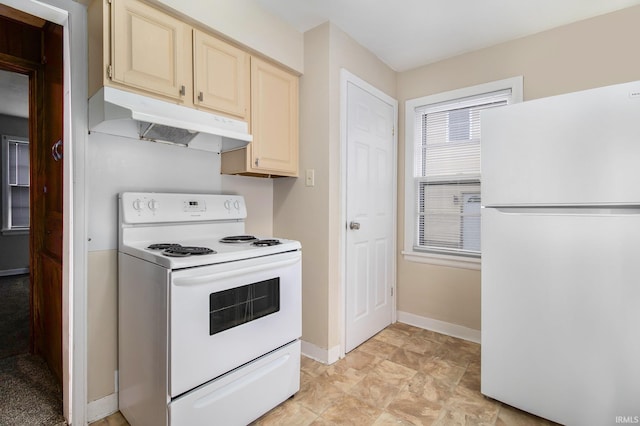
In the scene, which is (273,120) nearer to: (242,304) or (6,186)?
(242,304)

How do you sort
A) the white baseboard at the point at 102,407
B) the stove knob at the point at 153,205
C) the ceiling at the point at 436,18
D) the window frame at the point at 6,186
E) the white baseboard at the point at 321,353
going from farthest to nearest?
the window frame at the point at 6,186 → the white baseboard at the point at 321,353 → the ceiling at the point at 436,18 → the stove knob at the point at 153,205 → the white baseboard at the point at 102,407

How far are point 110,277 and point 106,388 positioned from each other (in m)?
0.59

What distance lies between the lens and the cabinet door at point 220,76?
5.79 feet

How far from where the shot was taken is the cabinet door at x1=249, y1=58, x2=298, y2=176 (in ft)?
6.77

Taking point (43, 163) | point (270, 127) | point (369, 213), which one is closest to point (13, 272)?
point (43, 163)

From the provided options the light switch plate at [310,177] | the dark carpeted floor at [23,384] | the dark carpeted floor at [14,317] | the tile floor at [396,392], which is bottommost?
the tile floor at [396,392]

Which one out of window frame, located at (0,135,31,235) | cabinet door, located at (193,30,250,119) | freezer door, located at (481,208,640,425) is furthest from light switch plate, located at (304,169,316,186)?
window frame, located at (0,135,31,235)

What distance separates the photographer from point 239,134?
1800 millimetres

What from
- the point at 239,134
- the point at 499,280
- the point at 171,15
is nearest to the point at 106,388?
the point at 239,134

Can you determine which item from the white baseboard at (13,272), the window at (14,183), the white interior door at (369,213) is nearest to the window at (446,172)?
the white interior door at (369,213)

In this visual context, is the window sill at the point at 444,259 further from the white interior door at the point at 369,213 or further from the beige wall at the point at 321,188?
the beige wall at the point at 321,188

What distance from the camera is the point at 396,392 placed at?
192cm

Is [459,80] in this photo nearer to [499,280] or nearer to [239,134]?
[499,280]

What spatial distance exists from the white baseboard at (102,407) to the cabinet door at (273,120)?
1491 mm
